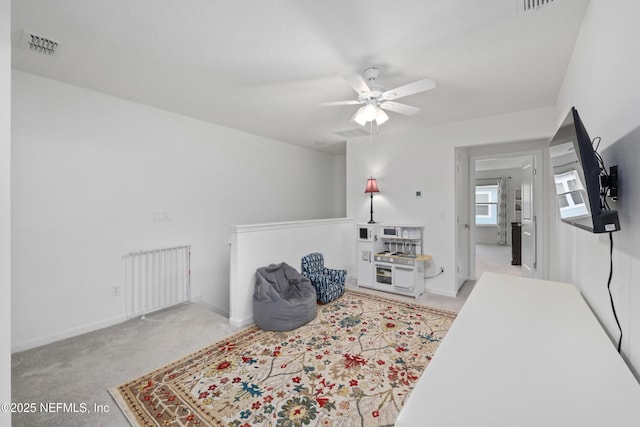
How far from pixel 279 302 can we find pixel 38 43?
2844 millimetres

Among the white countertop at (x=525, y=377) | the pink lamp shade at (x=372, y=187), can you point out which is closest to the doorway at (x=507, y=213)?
the pink lamp shade at (x=372, y=187)

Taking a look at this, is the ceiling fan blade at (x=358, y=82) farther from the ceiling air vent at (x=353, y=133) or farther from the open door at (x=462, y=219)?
the open door at (x=462, y=219)

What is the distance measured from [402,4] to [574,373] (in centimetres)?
193

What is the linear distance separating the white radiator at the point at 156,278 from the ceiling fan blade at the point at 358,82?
287 cm

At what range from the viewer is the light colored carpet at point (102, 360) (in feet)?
5.68

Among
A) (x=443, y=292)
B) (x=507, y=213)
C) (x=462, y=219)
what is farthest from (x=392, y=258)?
(x=507, y=213)

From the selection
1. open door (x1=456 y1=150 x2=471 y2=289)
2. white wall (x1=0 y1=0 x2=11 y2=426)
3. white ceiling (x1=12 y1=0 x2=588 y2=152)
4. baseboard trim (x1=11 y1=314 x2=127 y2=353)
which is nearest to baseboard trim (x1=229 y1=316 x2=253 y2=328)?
baseboard trim (x1=11 y1=314 x2=127 y2=353)

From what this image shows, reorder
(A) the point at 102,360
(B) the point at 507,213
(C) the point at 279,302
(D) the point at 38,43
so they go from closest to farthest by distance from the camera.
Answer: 1. (D) the point at 38,43
2. (A) the point at 102,360
3. (C) the point at 279,302
4. (B) the point at 507,213

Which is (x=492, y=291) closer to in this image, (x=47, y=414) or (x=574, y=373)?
(x=574, y=373)

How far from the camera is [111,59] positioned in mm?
2266

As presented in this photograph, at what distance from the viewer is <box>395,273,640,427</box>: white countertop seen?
0.68m

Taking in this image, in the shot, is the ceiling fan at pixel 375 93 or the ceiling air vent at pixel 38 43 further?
the ceiling fan at pixel 375 93

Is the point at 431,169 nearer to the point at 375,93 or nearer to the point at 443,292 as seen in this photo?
the point at 443,292

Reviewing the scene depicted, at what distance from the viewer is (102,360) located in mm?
2311
